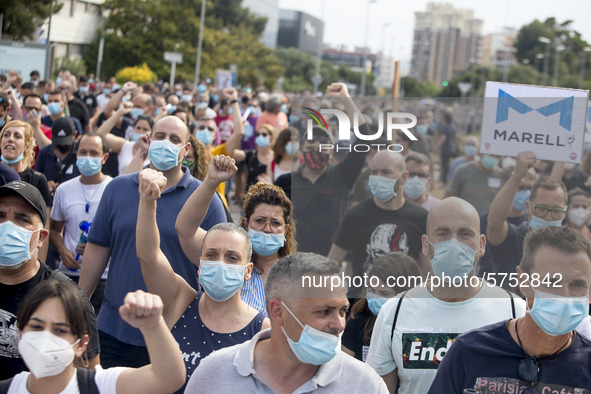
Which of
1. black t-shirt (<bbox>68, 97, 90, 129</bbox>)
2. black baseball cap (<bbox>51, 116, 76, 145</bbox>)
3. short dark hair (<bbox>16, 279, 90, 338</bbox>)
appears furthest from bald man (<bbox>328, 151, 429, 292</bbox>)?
black t-shirt (<bbox>68, 97, 90, 129</bbox>)

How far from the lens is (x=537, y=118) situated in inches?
133

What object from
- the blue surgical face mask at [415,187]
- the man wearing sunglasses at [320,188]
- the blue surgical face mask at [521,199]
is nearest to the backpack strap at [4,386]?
A: the man wearing sunglasses at [320,188]

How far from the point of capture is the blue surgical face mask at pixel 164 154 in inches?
195

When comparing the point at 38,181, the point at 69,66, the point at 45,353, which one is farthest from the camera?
the point at 69,66

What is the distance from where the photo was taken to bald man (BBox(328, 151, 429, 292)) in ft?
11.6

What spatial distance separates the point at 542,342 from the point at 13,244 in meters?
2.33

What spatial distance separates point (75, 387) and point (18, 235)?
110 cm

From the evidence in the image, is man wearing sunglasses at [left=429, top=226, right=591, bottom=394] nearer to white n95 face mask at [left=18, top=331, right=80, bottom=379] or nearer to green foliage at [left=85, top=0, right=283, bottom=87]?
white n95 face mask at [left=18, top=331, right=80, bottom=379]

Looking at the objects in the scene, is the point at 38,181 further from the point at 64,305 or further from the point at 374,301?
the point at 64,305

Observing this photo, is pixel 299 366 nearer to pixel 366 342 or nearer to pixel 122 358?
pixel 366 342

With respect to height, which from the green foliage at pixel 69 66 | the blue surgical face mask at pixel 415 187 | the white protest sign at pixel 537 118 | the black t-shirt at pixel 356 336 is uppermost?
the green foliage at pixel 69 66

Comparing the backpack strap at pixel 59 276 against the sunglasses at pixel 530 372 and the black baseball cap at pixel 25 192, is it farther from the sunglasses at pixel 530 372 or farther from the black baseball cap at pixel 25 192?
the sunglasses at pixel 530 372

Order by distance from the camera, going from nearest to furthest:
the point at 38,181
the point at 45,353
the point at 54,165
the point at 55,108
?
the point at 45,353 → the point at 38,181 → the point at 54,165 → the point at 55,108

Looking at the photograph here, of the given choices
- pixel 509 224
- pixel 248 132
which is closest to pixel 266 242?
pixel 509 224
